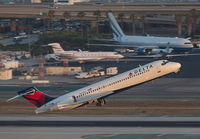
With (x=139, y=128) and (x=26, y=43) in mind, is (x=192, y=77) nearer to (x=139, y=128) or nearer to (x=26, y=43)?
(x=139, y=128)

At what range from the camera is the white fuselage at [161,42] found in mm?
139750

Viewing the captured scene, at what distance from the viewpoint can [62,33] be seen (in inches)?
7830

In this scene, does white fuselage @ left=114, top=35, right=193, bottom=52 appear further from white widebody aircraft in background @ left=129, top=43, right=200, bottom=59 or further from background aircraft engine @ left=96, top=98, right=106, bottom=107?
background aircraft engine @ left=96, top=98, right=106, bottom=107

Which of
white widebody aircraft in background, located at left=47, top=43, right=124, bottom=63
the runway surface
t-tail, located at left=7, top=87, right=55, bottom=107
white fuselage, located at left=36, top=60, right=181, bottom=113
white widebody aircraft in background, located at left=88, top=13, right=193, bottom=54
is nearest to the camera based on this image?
the runway surface

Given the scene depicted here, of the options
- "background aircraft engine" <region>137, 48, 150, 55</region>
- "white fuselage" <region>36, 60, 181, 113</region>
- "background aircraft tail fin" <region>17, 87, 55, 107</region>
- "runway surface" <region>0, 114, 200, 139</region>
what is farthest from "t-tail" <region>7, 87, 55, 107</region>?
"background aircraft engine" <region>137, 48, 150, 55</region>

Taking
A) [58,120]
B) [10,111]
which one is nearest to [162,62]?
[58,120]

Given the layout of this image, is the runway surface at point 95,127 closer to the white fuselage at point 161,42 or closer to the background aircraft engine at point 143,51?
the background aircraft engine at point 143,51

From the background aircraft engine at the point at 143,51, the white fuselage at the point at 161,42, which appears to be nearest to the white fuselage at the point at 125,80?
the white fuselage at the point at 161,42

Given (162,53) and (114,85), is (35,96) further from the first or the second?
(162,53)

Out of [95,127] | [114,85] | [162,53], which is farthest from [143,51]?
[95,127]

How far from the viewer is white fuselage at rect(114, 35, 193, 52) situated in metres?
140

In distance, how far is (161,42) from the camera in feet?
468

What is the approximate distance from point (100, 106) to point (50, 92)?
2098 centimetres

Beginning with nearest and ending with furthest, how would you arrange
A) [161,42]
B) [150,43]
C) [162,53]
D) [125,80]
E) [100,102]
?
[125,80], [100,102], [162,53], [161,42], [150,43]
